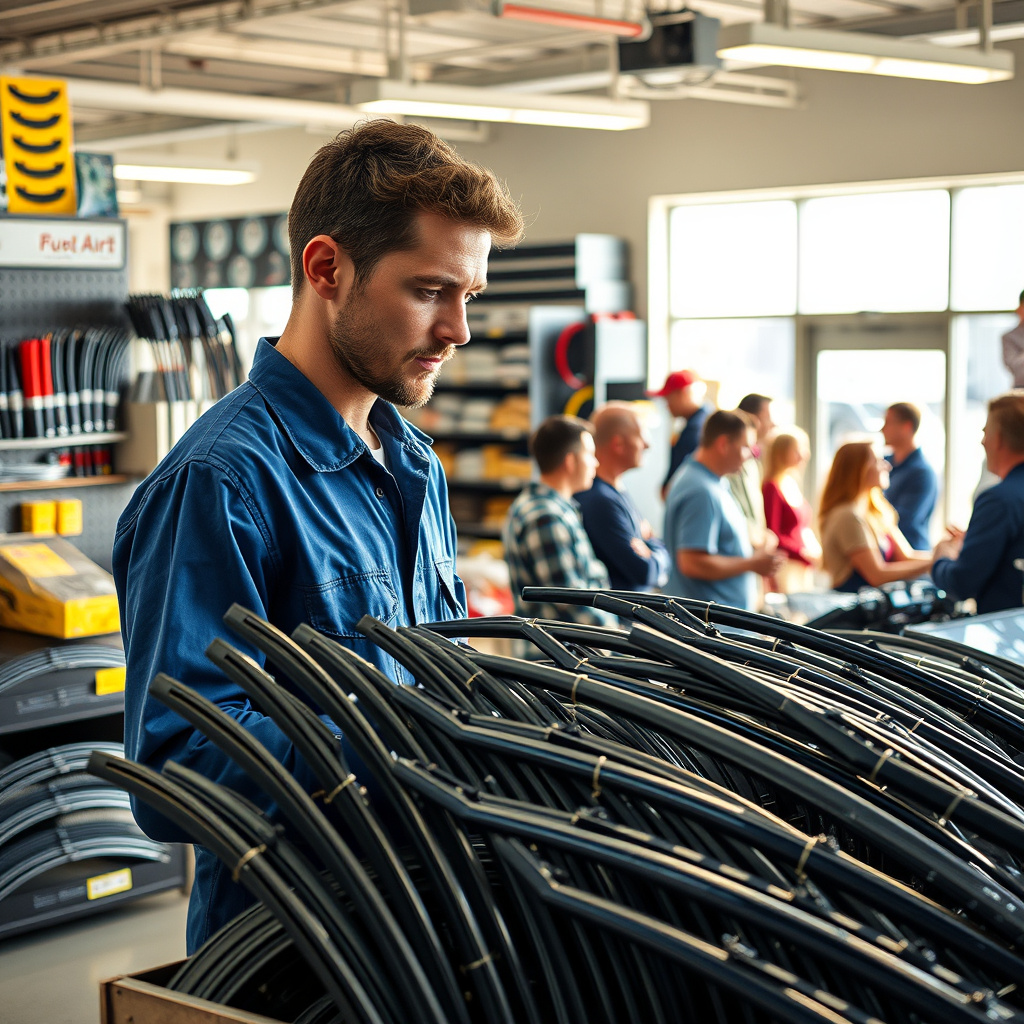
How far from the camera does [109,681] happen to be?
147 inches

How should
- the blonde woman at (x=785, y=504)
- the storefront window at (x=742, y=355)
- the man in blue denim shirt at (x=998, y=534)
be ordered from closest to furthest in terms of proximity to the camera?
the man in blue denim shirt at (x=998, y=534) → the blonde woman at (x=785, y=504) → the storefront window at (x=742, y=355)

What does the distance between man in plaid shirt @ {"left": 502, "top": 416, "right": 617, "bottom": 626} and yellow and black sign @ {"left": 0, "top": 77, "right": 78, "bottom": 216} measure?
2.07 m

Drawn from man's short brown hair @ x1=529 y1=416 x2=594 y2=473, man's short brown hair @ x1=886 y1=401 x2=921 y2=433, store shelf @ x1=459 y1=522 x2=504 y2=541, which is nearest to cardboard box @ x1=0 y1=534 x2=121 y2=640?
man's short brown hair @ x1=529 y1=416 x2=594 y2=473

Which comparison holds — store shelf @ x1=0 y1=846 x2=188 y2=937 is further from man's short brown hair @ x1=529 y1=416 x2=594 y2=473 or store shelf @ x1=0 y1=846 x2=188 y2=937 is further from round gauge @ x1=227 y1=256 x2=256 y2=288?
round gauge @ x1=227 y1=256 x2=256 y2=288

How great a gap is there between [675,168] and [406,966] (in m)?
10.2

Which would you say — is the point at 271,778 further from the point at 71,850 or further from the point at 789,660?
the point at 71,850

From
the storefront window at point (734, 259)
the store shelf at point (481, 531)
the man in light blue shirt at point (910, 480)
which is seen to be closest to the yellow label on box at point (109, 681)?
the man in light blue shirt at point (910, 480)

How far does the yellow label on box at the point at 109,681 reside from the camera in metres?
3.71

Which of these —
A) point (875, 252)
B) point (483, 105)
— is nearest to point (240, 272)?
point (483, 105)

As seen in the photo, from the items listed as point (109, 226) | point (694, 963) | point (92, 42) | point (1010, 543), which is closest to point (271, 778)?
point (694, 963)

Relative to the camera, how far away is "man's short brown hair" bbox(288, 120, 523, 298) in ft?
4.58

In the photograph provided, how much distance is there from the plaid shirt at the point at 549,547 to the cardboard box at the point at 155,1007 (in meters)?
3.58

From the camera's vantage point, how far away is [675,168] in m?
10.5

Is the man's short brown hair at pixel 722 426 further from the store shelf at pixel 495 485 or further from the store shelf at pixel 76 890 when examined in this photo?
the store shelf at pixel 495 485
